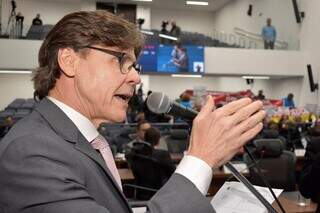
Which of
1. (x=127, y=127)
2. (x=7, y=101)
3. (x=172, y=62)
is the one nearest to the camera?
(x=127, y=127)

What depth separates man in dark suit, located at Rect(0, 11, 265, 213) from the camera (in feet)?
2.71

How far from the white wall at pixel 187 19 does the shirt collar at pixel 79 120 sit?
1965 centimetres

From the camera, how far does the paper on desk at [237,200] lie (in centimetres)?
134

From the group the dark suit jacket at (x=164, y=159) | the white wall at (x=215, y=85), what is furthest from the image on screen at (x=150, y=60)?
the dark suit jacket at (x=164, y=159)

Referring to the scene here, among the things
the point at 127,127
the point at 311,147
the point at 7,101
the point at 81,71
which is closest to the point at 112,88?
the point at 81,71

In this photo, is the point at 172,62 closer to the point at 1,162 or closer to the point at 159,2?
the point at 159,2

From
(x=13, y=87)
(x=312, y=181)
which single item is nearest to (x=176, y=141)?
(x=312, y=181)

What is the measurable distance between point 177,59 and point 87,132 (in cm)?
1242

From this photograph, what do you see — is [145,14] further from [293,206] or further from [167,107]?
[167,107]

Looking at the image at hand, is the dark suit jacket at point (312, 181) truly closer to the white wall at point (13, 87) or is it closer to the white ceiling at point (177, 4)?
the white ceiling at point (177, 4)

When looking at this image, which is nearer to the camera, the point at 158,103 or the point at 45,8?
the point at 158,103

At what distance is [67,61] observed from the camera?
107cm

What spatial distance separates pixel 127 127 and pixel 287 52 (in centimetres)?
826

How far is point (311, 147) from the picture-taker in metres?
3.17
